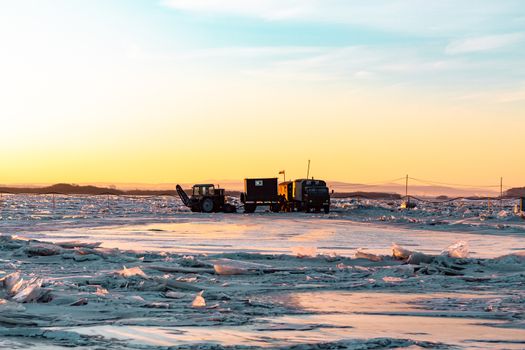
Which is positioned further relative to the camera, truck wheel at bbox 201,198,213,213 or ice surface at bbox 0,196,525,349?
truck wheel at bbox 201,198,213,213

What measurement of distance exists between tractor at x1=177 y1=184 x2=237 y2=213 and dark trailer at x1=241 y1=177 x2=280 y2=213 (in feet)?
15.3

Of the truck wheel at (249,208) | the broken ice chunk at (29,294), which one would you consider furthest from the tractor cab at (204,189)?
the broken ice chunk at (29,294)

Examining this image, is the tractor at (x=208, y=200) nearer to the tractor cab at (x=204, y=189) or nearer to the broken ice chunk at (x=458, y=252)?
the tractor cab at (x=204, y=189)

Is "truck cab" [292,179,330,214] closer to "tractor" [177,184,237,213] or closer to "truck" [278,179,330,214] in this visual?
"truck" [278,179,330,214]

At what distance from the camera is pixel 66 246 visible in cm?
2098

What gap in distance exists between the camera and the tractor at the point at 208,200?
5919cm

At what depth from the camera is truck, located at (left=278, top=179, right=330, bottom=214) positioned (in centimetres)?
6081

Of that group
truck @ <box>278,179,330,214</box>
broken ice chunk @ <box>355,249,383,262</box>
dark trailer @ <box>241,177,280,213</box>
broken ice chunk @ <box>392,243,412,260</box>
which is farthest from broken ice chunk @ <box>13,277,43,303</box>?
dark trailer @ <box>241,177,280,213</box>

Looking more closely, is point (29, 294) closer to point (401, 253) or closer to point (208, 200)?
point (401, 253)

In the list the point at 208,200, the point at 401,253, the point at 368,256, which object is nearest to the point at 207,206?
the point at 208,200

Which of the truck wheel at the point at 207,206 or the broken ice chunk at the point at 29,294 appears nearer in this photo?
the broken ice chunk at the point at 29,294

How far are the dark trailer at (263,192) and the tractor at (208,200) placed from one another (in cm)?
465

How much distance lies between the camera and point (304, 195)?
63.0 m

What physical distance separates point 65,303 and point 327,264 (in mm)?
7974
